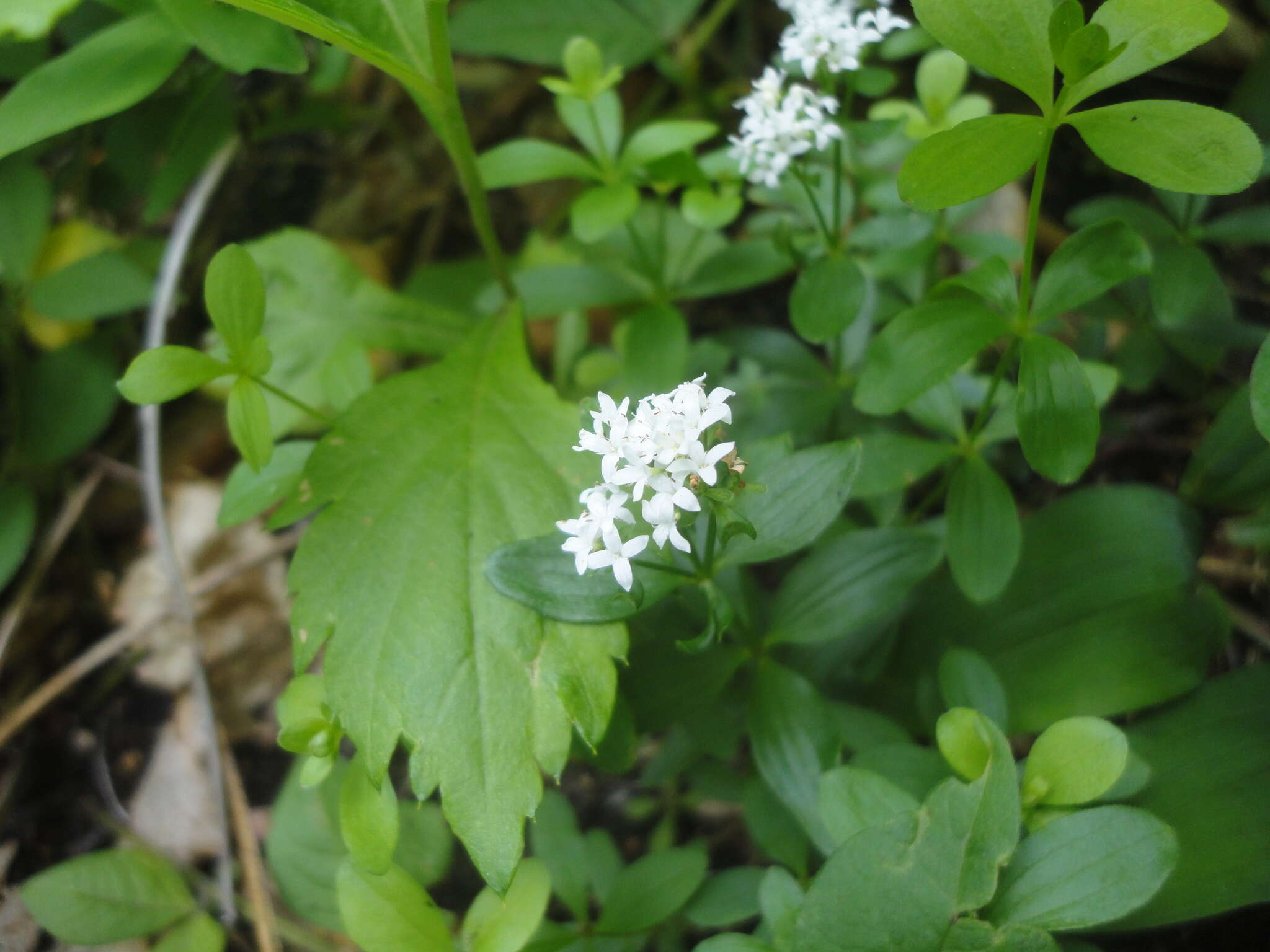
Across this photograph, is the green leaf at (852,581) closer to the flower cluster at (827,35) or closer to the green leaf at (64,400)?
the flower cluster at (827,35)

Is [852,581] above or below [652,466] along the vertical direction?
below

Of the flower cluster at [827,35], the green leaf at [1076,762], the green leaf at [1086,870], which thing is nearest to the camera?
the green leaf at [1086,870]

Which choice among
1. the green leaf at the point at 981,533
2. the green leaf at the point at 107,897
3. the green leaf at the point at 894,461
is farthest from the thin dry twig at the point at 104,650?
the green leaf at the point at 981,533

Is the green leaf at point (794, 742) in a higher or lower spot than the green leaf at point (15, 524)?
lower

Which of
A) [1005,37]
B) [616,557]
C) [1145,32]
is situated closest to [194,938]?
[616,557]

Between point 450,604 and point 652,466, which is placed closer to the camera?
point 652,466

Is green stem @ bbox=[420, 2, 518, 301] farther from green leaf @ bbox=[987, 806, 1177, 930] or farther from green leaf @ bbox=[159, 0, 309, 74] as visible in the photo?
green leaf @ bbox=[987, 806, 1177, 930]

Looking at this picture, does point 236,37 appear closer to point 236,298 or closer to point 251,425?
point 236,298
